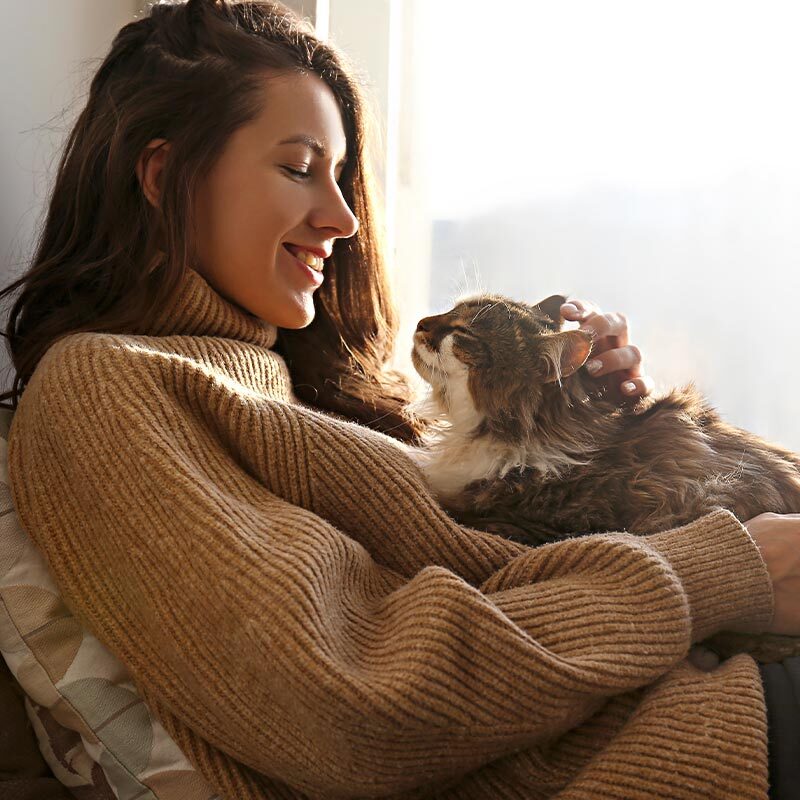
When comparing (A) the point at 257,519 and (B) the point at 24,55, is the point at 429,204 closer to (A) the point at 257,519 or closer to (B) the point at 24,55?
(B) the point at 24,55

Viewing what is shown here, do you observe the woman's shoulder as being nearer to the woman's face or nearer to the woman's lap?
the woman's face

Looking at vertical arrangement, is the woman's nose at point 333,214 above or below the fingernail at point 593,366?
above

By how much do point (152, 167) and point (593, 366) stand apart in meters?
0.88

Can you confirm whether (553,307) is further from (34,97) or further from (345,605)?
(34,97)

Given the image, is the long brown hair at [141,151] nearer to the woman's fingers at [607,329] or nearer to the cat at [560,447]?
the cat at [560,447]

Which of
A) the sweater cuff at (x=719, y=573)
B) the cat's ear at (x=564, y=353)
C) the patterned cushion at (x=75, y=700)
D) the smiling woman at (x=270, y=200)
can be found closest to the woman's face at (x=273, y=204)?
the smiling woman at (x=270, y=200)

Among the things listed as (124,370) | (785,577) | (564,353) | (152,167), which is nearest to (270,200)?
(152,167)

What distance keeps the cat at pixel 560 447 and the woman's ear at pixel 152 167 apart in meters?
0.55

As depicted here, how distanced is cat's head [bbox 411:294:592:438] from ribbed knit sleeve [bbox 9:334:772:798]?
0.27 m

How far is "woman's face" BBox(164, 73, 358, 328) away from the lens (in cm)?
156

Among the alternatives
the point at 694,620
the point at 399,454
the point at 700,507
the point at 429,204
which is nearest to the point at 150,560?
the point at 399,454

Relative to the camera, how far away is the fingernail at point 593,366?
1.57 meters

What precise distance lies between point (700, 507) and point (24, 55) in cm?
Answer: 156

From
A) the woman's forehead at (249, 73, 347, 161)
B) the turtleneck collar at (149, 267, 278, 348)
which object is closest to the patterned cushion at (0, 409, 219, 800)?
the turtleneck collar at (149, 267, 278, 348)
